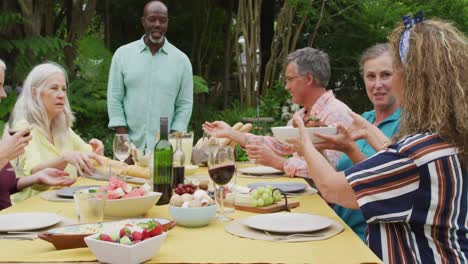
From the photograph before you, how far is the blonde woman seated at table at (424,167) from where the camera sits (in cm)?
160

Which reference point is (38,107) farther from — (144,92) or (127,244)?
(127,244)

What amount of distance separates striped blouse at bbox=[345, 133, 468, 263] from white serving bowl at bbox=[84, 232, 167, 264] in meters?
0.62

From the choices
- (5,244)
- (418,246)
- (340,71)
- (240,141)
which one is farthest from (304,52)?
(340,71)

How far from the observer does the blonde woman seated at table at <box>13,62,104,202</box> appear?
2.88 m

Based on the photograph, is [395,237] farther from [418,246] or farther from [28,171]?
[28,171]

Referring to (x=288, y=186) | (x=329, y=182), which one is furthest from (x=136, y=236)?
(x=288, y=186)

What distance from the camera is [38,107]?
3.06 meters

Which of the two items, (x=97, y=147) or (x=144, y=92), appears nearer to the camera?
(x=97, y=147)

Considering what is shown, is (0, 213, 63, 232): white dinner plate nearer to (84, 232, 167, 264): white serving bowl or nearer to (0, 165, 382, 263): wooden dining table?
(0, 165, 382, 263): wooden dining table

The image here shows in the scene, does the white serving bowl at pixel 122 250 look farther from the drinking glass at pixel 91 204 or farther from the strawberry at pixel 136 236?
the drinking glass at pixel 91 204

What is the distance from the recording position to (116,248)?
139cm

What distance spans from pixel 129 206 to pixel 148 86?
2.45 m

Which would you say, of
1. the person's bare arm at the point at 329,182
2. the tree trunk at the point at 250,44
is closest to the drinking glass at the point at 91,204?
the person's bare arm at the point at 329,182

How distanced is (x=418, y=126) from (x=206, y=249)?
696mm
